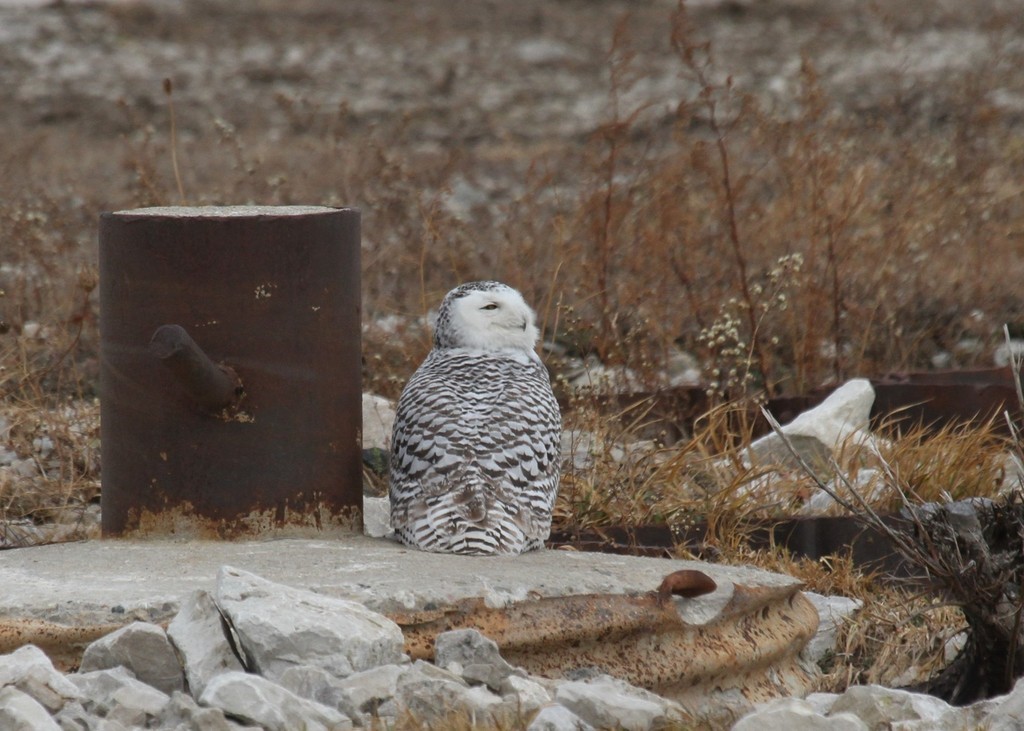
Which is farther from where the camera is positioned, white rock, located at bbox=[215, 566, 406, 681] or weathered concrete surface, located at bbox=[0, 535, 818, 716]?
weathered concrete surface, located at bbox=[0, 535, 818, 716]

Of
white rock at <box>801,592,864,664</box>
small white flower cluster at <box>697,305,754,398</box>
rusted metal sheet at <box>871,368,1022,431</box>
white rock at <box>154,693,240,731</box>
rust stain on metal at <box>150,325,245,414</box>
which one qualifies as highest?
rust stain on metal at <box>150,325,245,414</box>

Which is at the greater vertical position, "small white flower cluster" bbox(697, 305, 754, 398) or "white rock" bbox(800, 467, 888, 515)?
"small white flower cluster" bbox(697, 305, 754, 398)

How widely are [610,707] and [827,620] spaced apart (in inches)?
63.0

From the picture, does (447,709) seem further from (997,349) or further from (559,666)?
(997,349)

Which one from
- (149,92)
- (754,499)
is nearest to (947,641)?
(754,499)

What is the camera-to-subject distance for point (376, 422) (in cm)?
623

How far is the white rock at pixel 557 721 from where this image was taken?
326cm

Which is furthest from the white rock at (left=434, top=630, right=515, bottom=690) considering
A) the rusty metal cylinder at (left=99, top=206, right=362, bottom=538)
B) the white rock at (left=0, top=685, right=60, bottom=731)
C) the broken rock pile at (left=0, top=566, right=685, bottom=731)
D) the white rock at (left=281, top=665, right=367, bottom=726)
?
the rusty metal cylinder at (left=99, top=206, right=362, bottom=538)

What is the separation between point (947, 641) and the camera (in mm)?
4512

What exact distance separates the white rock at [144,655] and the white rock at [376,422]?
2521 millimetres

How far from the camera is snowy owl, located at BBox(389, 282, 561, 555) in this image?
4.49 metres

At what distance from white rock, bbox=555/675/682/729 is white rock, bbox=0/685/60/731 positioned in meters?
1.11

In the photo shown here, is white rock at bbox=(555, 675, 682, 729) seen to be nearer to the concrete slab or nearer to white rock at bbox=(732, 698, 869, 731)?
white rock at bbox=(732, 698, 869, 731)

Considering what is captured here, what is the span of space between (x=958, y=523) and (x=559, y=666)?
115 centimetres
